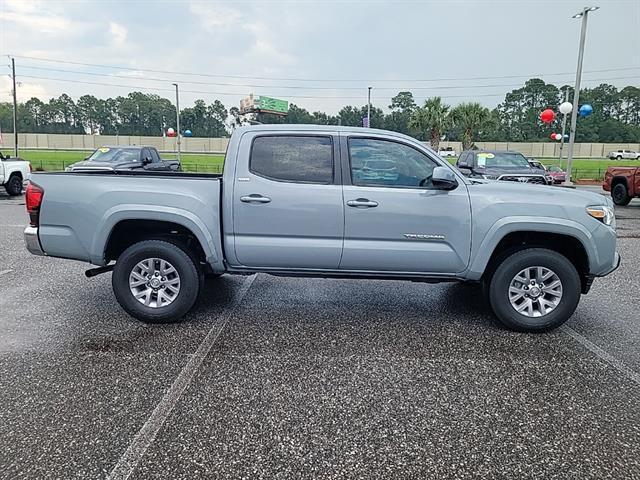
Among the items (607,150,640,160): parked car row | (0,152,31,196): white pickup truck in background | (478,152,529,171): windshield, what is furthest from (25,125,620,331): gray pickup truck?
(607,150,640,160): parked car row

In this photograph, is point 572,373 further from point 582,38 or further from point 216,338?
point 582,38

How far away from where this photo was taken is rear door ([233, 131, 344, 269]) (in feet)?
14.7

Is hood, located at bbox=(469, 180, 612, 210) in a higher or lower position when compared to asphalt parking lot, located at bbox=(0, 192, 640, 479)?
higher

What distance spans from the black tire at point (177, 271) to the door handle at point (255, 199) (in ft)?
2.63

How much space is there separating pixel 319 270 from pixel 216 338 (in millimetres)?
1127

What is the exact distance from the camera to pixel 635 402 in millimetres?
3330

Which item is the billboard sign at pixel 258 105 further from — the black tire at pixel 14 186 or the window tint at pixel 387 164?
the black tire at pixel 14 186

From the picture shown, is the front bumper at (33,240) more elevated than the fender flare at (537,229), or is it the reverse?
the fender flare at (537,229)

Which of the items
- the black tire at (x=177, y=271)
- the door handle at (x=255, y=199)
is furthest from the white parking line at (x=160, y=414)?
the door handle at (x=255, y=199)

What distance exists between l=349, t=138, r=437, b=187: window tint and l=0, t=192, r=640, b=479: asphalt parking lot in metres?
1.41

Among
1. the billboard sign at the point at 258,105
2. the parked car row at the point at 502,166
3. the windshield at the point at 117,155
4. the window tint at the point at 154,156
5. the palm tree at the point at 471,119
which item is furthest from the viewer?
the palm tree at the point at 471,119

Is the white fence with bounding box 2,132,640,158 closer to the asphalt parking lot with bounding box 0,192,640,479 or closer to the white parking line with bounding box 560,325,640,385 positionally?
the asphalt parking lot with bounding box 0,192,640,479

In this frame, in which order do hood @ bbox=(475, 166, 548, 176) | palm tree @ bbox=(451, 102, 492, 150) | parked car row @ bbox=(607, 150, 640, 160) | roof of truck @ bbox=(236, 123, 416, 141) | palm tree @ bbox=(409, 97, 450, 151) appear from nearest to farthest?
roof of truck @ bbox=(236, 123, 416, 141) → hood @ bbox=(475, 166, 548, 176) → palm tree @ bbox=(451, 102, 492, 150) → palm tree @ bbox=(409, 97, 450, 151) → parked car row @ bbox=(607, 150, 640, 160)

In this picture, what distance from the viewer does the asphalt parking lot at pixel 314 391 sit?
2658 millimetres
